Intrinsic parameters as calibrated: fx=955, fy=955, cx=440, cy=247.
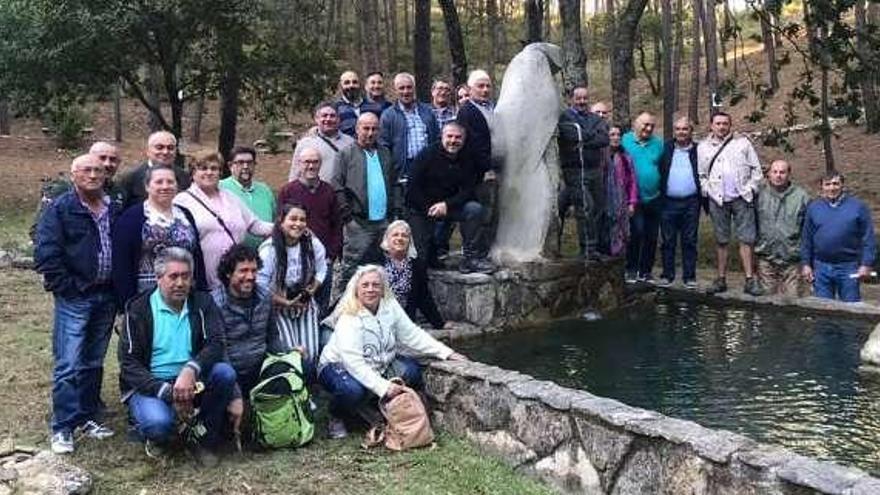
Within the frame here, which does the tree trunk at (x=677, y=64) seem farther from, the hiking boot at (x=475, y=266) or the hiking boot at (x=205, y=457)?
the hiking boot at (x=205, y=457)

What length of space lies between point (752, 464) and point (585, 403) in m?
1.01

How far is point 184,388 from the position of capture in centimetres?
467

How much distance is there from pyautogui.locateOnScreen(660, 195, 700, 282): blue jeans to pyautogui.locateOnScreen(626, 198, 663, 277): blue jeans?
0.08 m

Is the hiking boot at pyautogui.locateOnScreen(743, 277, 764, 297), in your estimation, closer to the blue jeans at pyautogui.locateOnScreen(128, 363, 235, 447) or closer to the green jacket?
the green jacket

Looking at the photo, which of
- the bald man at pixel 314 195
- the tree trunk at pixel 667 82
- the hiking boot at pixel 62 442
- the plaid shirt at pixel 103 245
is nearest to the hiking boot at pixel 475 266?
the bald man at pixel 314 195

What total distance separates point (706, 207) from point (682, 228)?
1.06 feet

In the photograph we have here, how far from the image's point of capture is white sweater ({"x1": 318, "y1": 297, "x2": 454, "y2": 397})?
5203 millimetres

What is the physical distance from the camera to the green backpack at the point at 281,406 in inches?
199

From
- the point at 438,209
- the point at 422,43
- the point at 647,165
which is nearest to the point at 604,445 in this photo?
the point at 438,209

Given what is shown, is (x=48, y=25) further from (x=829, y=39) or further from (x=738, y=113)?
(x=738, y=113)

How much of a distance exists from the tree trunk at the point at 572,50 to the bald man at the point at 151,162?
796 cm

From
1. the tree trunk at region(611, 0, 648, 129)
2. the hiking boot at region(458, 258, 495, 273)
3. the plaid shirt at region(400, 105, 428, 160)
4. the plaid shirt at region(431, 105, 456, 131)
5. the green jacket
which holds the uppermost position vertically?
the tree trunk at region(611, 0, 648, 129)

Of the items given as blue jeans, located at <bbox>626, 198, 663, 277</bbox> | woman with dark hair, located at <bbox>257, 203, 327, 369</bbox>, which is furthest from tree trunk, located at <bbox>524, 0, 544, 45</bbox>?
woman with dark hair, located at <bbox>257, 203, 327, 369</bbox>

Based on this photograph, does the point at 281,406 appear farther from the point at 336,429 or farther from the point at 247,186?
the point at 247,186
